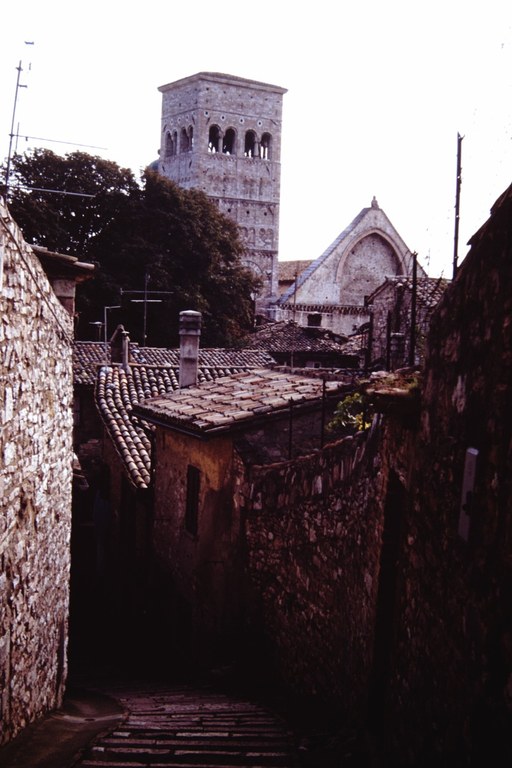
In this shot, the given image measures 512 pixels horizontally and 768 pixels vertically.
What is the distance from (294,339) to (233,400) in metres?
27.3

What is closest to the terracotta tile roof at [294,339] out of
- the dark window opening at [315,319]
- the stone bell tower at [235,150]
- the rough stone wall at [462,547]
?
the dark window opening at [315,319]

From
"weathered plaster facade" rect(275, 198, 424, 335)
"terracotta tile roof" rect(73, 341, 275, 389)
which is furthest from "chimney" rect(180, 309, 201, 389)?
"weathered plaster facade" rect(275, 198, 424, 335)

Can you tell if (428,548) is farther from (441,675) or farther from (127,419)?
(127,419)

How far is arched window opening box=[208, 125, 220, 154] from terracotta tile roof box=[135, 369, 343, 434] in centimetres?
4995

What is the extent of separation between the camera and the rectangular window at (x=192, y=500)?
37.7 ft

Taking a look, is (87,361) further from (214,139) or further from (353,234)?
(214,139)

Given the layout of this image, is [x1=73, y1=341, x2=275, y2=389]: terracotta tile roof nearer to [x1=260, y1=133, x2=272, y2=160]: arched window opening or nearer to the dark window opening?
the dark window opening

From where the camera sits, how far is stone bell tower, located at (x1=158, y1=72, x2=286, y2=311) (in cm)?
6019

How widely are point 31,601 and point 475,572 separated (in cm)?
396

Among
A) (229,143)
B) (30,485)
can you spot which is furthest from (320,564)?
(229,143)

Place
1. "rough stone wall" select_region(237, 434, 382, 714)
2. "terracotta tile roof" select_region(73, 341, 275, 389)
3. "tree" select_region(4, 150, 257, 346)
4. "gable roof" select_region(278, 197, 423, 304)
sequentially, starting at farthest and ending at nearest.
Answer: "gable roof" select_region(278, 197, 423, 304) → "tree" select_region(4, 150, 257, 346) → "terracotta tile roof" select_region(73, 341, 275, 389) → "rough stone wall" select_region(237, 434, 382, 714)

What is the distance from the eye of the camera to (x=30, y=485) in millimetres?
6207

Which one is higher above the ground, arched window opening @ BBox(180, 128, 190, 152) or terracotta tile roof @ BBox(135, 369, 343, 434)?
arched window opening @ BBox(180, 128, 190, 152)

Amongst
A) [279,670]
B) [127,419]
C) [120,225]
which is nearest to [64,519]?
[279,670]
